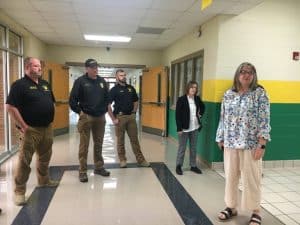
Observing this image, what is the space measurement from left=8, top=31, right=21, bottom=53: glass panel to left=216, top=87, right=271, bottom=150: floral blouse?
178 inches

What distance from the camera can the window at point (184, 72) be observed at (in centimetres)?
520

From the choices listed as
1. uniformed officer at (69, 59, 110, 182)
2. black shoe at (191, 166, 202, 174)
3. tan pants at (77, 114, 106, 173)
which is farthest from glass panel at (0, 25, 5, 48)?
black shoe at (191, 166, 202, 174)

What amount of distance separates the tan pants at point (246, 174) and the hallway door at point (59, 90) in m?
5.48

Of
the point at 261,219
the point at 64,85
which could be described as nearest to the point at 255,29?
the point at 261,219

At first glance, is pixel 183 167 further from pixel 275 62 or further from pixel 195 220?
pixel 275 62

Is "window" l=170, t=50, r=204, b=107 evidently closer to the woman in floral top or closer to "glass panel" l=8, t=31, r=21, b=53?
the woman in floral top

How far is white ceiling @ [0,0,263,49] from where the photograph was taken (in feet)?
12.5

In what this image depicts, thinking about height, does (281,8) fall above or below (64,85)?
above

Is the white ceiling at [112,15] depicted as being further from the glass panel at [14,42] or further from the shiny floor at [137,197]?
the shiny floor at [137,197]

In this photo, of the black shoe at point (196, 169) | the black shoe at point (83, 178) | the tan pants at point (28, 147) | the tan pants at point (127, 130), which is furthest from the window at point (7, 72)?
the black shoe at point (196, 169)

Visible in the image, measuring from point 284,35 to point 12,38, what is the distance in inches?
197

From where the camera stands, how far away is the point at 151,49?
803 centimetres

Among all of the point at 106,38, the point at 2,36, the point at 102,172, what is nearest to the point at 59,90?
the point at 106,38

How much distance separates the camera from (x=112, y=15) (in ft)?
14.6
